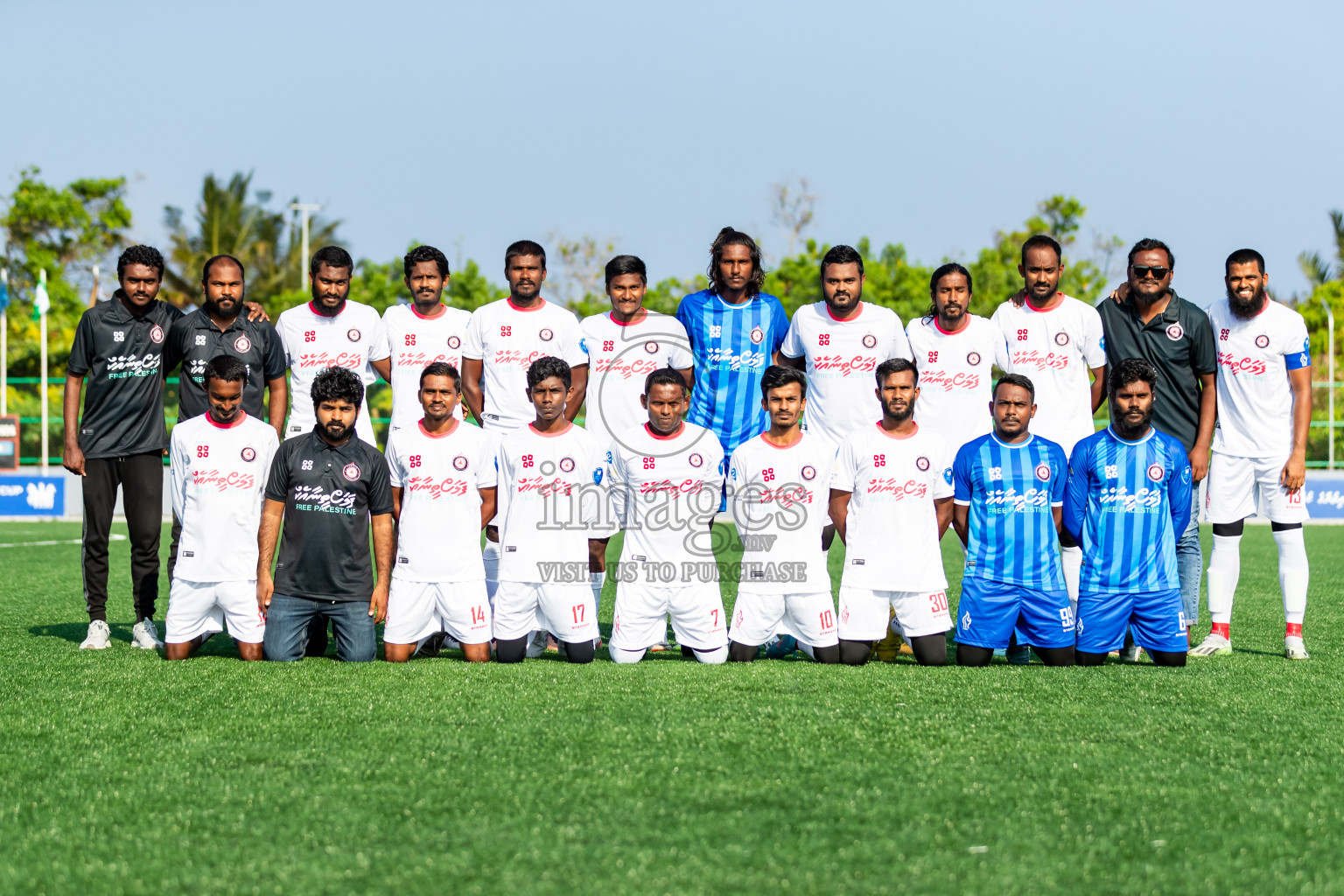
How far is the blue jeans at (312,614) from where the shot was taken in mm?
5867

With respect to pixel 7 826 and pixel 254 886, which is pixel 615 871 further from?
pixel 7 826

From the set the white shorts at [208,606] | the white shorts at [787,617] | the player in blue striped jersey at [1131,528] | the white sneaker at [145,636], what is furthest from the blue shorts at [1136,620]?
the white sneaker at [145,636]

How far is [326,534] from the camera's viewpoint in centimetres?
586

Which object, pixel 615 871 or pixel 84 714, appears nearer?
pixel 615 871

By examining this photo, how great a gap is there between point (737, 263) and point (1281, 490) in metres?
3.24

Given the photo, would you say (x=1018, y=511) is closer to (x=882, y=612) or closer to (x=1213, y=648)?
(x=882, y=612)

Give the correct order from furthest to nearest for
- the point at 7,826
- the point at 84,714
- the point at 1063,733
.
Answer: the point at 84,714, the point at 1063,733, the point at 7,826

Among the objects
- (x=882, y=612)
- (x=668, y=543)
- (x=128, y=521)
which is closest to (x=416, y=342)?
(x=128, y=521)

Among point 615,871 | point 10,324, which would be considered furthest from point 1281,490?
point 10,324

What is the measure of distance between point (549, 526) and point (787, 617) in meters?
1.31

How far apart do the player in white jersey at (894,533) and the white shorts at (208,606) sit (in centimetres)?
303

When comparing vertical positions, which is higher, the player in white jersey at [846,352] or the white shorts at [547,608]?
the player in white jersey at [846,352]

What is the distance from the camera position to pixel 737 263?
20.9ft

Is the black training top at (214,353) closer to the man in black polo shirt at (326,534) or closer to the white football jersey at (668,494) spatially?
the man in black polo shirt at (326,534)
